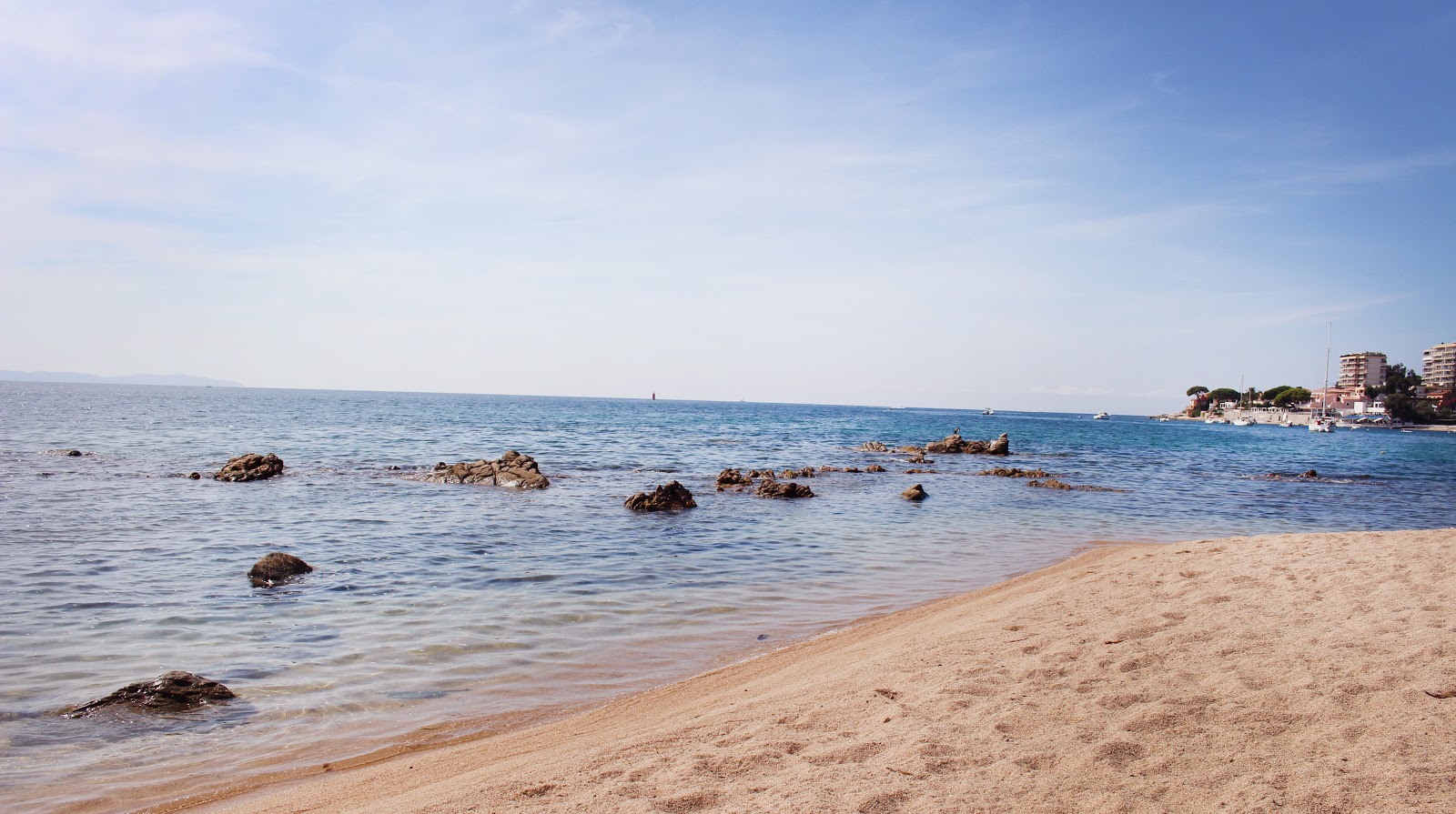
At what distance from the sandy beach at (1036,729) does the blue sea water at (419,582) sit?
1043 millimetres

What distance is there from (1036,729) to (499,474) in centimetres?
2171

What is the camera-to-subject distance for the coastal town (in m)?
128

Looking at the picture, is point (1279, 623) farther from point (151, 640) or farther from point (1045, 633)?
point (151, 640)

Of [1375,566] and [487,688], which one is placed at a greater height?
[1375,566]

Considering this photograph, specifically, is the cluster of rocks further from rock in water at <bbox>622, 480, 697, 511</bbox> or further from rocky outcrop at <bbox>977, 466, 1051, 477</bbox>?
rock in water at <bbox>622, 480, 697, 511</bbox>

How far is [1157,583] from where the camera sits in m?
9.06

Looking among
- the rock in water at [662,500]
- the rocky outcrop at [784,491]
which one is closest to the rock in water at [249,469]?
the rock in water at [662,500]

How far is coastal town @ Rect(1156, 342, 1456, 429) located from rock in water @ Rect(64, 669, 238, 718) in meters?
136

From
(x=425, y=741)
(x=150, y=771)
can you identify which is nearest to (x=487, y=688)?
(x=425, y=741)

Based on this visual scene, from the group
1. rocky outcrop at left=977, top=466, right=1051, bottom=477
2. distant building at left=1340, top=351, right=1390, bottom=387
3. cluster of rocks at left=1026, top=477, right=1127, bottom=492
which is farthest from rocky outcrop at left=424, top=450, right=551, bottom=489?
distant building at left=1340, top=351, right=1390, bottom=387

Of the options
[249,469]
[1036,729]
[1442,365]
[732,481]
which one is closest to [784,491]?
[732,481]

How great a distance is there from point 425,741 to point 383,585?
5.50 m

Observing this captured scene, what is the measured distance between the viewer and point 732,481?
25.3 metres

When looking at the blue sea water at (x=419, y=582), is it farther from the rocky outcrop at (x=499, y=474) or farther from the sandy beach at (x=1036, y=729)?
the sandy beach at (x=1036, y=729)
